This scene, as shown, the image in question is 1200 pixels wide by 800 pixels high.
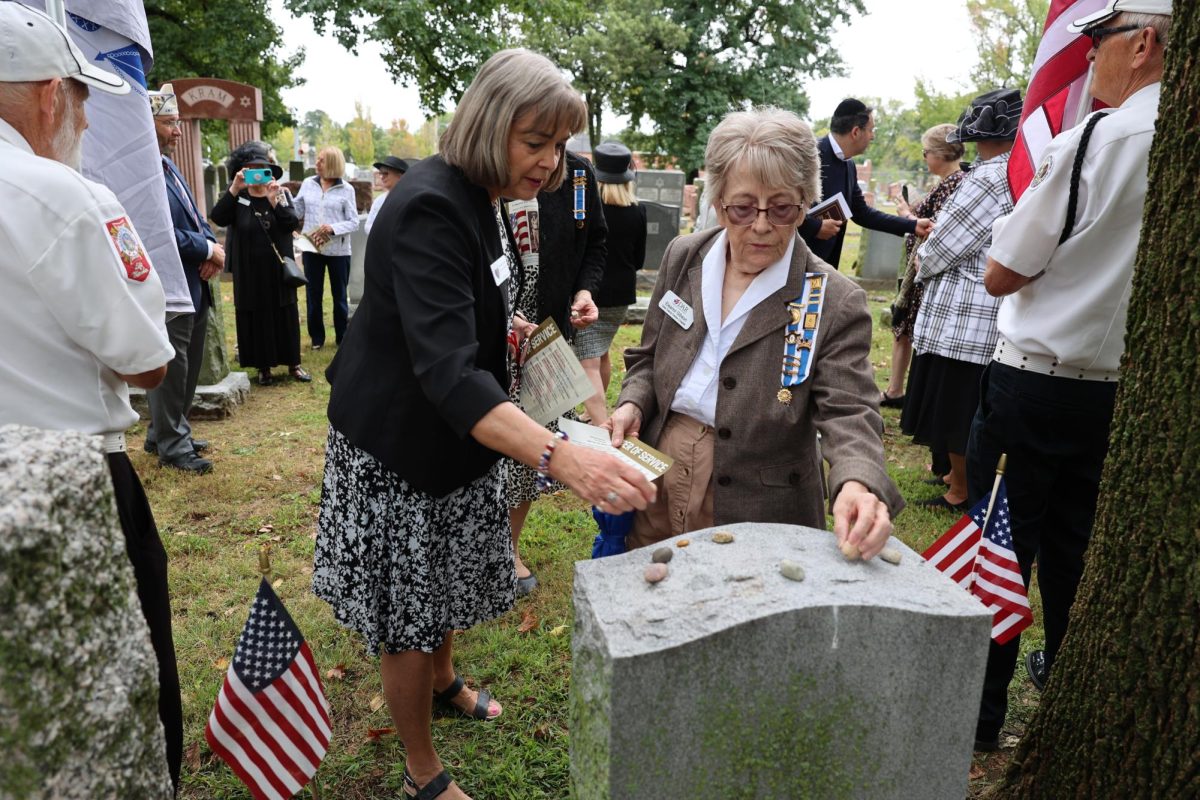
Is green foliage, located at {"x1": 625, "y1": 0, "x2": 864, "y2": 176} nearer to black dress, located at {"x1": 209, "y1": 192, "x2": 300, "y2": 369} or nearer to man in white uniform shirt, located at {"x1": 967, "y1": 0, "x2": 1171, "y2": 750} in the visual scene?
black dress, located at {"x1": 209, "y1": 192, "x2": 300, "y2": 369}

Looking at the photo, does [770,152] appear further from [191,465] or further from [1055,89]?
[191,465]

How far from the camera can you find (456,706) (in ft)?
10.0

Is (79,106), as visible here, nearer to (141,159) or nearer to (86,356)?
(86,356)

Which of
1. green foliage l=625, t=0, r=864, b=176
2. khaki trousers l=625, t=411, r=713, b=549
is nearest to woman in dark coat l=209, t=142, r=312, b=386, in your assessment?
khaki trousers l=625, t=411, r=713, b=549

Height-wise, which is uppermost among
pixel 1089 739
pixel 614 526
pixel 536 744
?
pixel 614 526

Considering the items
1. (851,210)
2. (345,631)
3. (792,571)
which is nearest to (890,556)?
(792,571)

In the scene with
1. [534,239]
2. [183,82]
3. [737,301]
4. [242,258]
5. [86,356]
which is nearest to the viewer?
[86,356]

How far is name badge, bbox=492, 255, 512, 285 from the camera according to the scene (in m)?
2.07

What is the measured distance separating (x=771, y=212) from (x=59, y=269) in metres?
1.54

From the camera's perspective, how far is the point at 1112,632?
71.8 inches

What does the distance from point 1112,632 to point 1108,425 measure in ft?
2.59

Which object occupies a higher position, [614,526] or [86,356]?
[86,356]

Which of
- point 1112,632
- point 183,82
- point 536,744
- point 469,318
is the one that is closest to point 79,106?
point 469,318

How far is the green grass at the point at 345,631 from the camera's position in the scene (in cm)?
278
